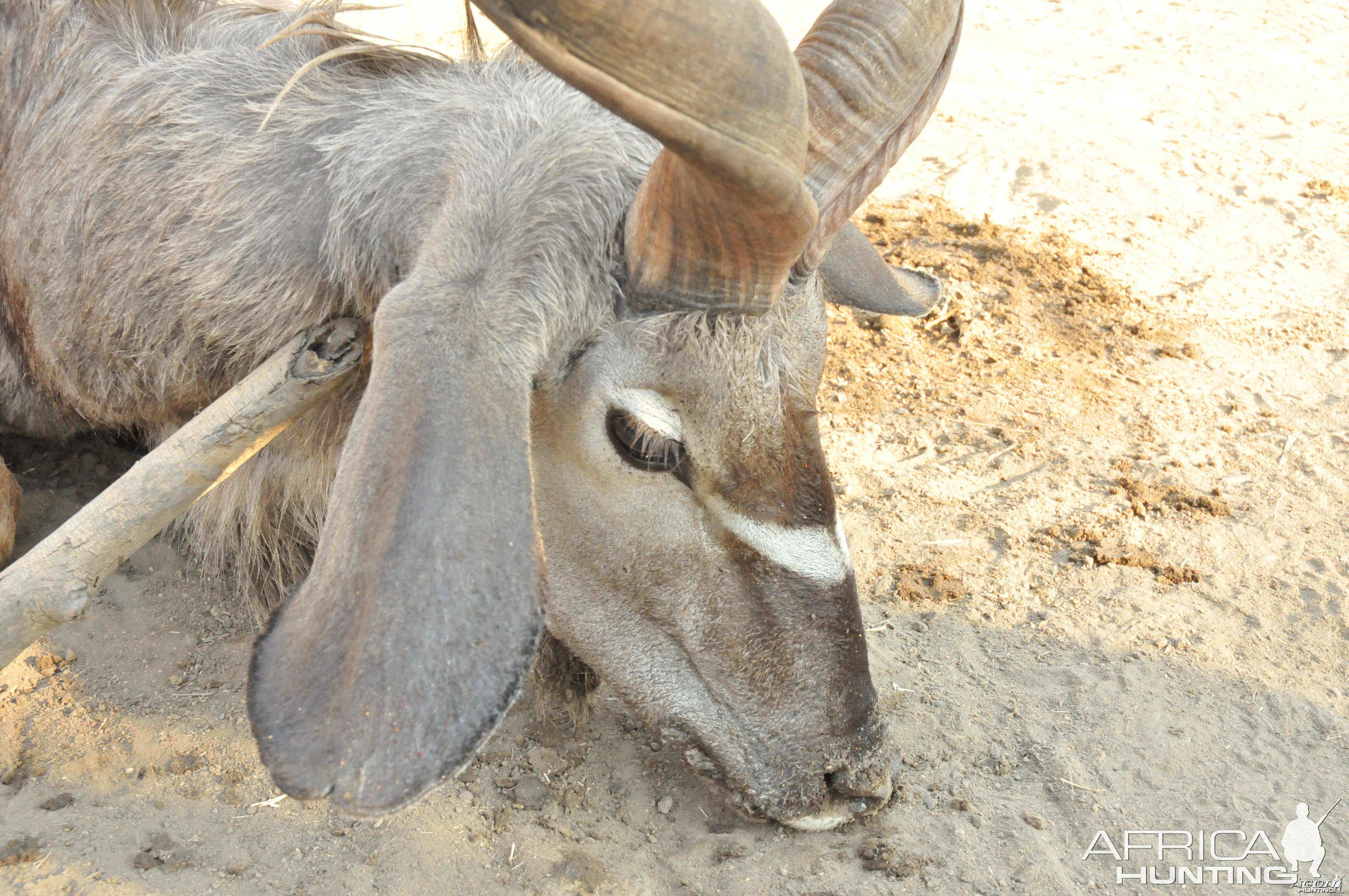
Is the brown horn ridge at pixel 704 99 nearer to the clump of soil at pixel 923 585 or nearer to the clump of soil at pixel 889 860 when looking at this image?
the clump of soil at pixel 889 860

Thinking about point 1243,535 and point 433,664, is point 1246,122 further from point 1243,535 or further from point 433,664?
point 433,664

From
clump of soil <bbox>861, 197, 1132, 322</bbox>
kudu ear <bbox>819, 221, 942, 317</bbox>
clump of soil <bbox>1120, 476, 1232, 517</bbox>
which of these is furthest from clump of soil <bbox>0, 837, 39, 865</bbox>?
clump of soil <bbox>861, 197, 1132, 322</bbox>

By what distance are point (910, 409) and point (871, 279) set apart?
1.21m

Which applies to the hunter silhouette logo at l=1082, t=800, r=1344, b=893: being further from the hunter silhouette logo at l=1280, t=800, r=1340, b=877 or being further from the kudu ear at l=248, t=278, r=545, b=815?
the kudu ear at l=248, t=278, r=545, b=815

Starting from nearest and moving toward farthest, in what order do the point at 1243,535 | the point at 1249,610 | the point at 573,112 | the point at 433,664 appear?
the point at 433,664, the point at 573,112, the point at 1249,610, the point at 1243,535

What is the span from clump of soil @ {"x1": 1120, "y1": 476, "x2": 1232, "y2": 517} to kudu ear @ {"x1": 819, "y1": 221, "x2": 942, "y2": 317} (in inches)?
49.4

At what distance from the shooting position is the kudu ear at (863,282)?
12.8ft

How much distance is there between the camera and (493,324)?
7.85ft

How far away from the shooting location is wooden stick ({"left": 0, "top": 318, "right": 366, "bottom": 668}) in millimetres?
2520

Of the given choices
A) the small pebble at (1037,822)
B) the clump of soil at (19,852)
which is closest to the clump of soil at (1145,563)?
the small pebble at (1037,822)

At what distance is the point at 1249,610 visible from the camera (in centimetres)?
397

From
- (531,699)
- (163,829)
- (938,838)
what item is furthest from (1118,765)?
(163,829)

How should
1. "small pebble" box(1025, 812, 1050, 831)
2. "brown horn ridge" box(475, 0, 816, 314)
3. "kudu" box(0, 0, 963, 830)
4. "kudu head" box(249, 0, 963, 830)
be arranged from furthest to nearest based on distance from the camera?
"small pebble" box(1025, 812, 1050, 831), "kudu" box(0, 0, 963, 830), "kudu head" box(249, 0, 963, 830), "brown horn ridge" box(475, 0, 816, 314)

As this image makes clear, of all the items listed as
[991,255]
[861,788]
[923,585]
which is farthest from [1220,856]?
[991,255]
